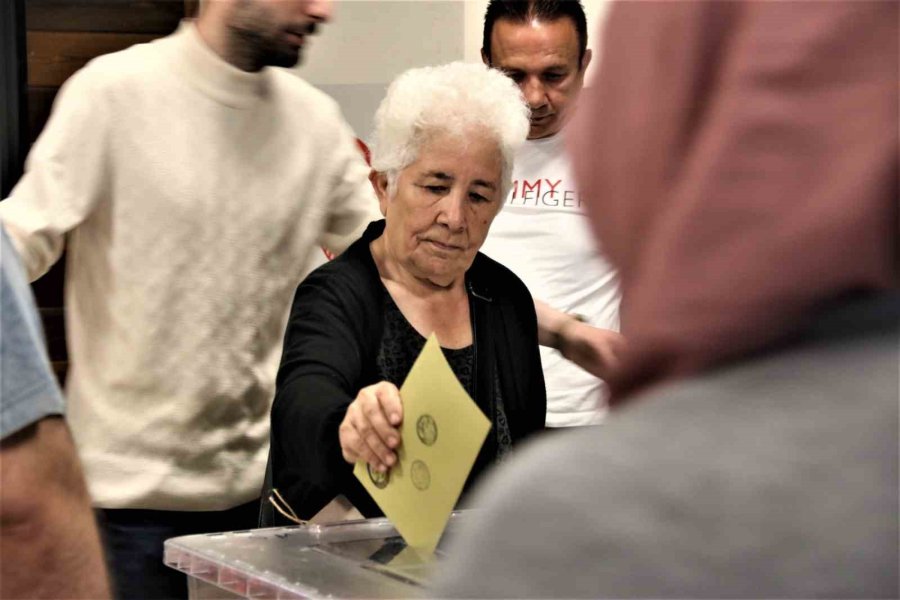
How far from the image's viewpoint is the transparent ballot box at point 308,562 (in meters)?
1.48

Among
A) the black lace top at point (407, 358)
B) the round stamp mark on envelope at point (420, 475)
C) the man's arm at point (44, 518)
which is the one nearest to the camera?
the man's arm at point (44, 518)

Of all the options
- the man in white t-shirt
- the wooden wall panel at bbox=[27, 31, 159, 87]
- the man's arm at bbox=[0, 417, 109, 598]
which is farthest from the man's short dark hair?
the man's arm at bbox=[0, 417, 109, 598]

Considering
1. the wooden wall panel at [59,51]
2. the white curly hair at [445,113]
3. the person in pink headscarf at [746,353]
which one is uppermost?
the person in pink headscarf at [746,353]

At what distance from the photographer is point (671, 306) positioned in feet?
1.92

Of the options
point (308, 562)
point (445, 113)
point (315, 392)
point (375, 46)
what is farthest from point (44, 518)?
point (375, 46)

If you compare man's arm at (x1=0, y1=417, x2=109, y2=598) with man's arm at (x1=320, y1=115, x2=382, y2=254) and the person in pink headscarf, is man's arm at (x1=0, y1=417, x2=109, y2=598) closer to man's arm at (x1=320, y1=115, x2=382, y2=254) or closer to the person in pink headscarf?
the person in pink headscarf

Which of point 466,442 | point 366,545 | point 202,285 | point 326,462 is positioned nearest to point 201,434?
point 202,285

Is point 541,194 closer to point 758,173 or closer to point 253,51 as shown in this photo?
point 253,51

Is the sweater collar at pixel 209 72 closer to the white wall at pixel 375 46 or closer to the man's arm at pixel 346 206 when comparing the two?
the man's arm at pixel 346 206

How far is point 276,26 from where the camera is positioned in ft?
7.48

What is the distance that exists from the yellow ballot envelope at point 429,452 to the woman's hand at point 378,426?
0.03 feet

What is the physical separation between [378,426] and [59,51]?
274 centimetres

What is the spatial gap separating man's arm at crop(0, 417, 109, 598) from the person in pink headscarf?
2.23 ft

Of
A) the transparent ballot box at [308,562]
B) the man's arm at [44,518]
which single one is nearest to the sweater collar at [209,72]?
the transparent ballot box at [308,562]
